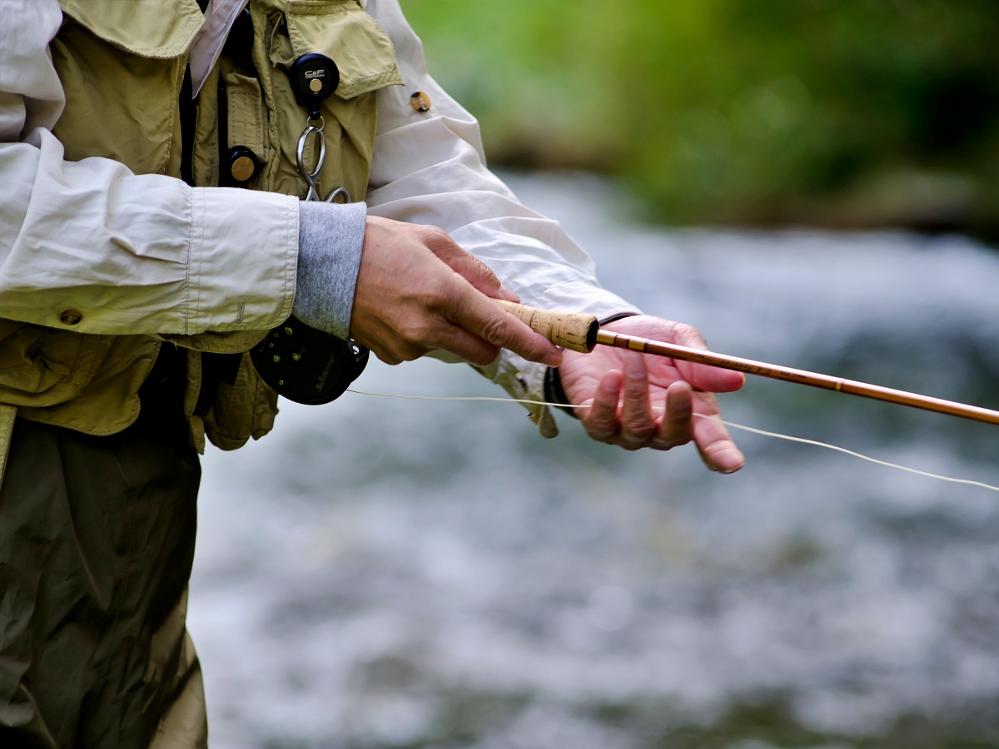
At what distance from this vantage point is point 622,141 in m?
11.5

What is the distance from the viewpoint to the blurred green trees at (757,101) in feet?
32.2

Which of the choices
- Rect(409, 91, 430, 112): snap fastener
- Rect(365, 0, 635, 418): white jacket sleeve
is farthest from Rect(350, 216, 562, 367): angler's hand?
Rect(409, 91, 430, 112): snap fastener

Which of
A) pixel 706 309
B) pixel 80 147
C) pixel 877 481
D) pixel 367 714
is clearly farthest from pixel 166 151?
pixel 706 309

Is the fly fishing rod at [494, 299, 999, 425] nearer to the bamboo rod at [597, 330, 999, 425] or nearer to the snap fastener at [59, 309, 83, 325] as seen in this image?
the bamboo rod at [597, 330, 999, 425]

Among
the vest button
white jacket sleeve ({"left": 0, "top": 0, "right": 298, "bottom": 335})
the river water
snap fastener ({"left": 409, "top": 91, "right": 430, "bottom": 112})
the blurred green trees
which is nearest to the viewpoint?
white jacket sleeve ({"left": 0, "top": 0, "right": 298, "bottom": 335})

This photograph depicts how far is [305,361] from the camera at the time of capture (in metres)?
1.47

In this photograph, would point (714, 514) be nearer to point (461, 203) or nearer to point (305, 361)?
point (461, 203)

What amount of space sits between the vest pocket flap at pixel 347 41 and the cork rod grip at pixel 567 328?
0.33 metres

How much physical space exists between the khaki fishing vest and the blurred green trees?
8.32 m

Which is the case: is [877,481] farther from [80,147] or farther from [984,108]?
[984,108]

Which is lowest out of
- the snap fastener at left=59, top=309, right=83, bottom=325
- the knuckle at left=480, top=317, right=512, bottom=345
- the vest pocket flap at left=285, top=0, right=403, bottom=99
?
the snap fastener at left=59, top=309, right=83, bottom=325

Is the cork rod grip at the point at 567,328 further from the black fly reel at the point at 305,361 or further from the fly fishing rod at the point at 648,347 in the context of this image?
the black fly reel at the point at 305,361

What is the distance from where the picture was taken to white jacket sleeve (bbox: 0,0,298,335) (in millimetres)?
1159

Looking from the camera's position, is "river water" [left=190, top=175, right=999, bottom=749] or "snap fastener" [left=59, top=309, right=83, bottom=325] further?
"river water" [left=190, top=175, right=999, bottom=749]
